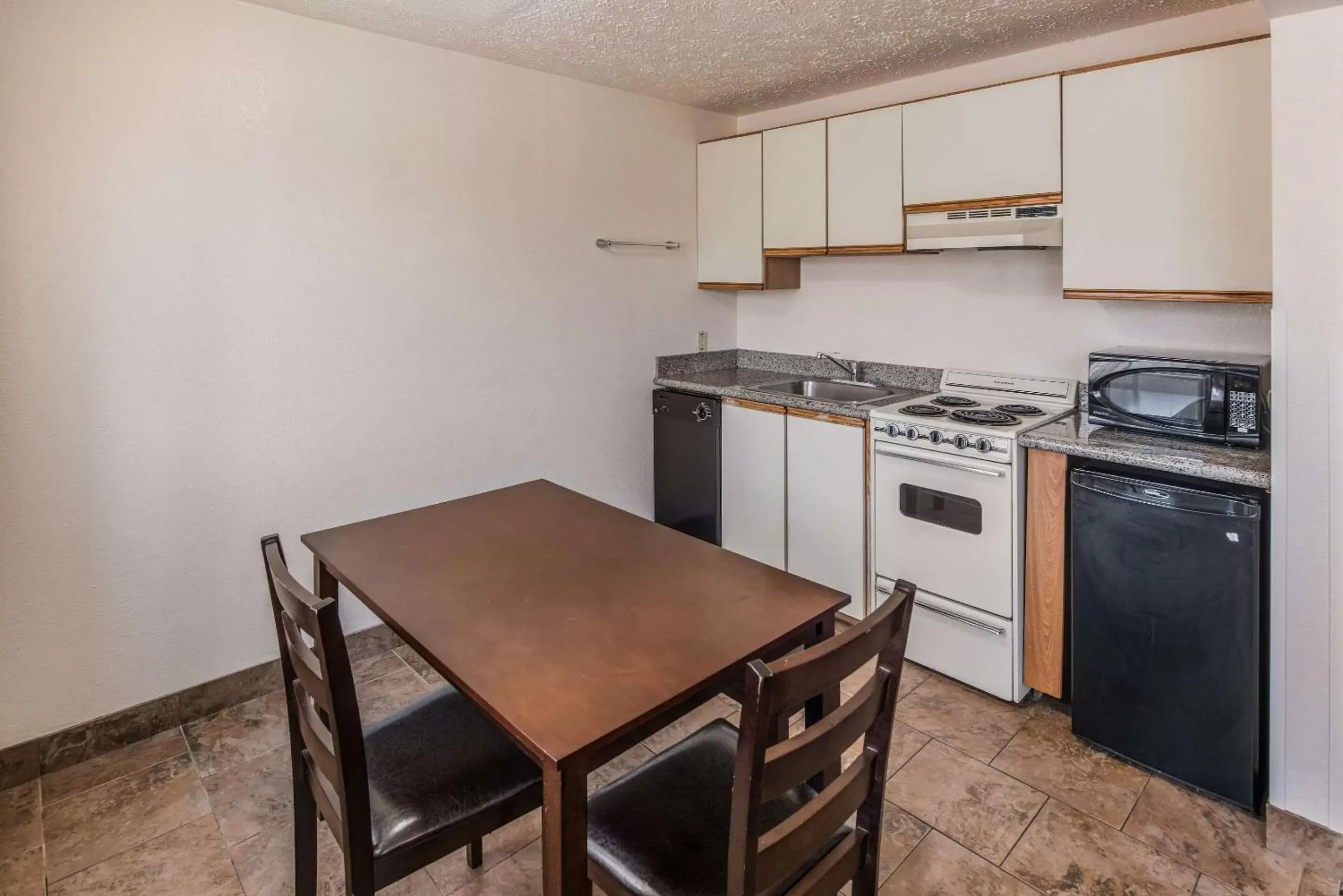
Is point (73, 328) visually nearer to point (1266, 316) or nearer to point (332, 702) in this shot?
point (332, 702)

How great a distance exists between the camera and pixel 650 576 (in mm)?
1722

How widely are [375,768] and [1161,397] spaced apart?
97.5 inches

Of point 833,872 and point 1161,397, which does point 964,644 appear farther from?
point 833,872

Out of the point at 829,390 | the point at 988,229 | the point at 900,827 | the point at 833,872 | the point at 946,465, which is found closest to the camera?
the point at 833,872

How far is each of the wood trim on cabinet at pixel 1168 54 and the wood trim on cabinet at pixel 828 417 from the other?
1378 millimetres

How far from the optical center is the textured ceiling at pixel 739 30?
2461 mm

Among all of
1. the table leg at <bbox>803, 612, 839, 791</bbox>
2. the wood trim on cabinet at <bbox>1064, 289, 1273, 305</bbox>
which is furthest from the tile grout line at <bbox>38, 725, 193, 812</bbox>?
the wood trim on cabinet at <bbox>1064, 289, 1273, 305</bbox>

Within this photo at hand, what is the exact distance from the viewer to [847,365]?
12.4ft

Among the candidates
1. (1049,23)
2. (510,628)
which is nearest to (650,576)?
(510,628)

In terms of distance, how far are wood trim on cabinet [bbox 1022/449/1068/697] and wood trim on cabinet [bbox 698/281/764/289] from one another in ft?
5.53

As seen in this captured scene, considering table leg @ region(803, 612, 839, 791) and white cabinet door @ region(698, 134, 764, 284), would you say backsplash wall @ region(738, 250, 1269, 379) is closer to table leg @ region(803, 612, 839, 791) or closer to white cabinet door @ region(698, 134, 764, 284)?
white cabinet door @ region(698, 134, 764, 284)

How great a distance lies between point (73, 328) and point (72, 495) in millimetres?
516

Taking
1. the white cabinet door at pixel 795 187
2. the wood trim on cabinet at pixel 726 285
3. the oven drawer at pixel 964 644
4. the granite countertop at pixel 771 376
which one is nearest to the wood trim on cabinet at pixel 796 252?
the white cabinet door at pixel 795 187

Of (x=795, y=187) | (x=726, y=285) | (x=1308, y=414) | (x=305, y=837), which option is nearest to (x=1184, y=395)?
(x=1308, y=414)
